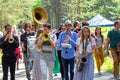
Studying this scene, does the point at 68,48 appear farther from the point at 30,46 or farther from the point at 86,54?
the point at 86,54

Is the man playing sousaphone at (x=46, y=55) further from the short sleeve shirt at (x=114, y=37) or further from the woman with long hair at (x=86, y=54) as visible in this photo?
the short sleeve shirt at (x=114, y=37)

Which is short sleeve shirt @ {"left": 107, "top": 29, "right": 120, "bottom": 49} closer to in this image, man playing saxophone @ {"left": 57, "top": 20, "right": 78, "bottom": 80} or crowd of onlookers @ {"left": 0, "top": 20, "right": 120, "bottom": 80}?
crowd of onlookers @ {"left": 0, "top": 20, "right": 120, "bottom": 80}

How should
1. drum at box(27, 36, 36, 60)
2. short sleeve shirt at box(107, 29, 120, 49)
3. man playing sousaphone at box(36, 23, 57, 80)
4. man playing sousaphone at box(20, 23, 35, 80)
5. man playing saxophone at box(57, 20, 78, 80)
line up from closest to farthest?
man playing sousaphone at box(36, 23, 57, 80), man playing saxophone at box(57, 20, 78, 80), drum at box(27, 36, 36, 60), man playing sousaphone at box(20, 23, 35, 80), short sleeve shirt at box(107, 29, 120, 49)

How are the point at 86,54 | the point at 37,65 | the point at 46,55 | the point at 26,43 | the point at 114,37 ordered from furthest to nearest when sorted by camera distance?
the point at 114,37
the point at 26,43
the point at 37,65
the point at 46,55
the point at 86,54

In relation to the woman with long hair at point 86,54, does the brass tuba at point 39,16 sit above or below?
above

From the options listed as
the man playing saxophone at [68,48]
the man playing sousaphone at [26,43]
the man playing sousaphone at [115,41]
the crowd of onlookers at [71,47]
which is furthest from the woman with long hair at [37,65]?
the man playing sousaphone at [115,41]

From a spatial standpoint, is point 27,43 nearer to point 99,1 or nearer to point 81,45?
point 81,45

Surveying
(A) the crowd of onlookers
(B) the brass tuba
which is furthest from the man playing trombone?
(B) the brass tuba

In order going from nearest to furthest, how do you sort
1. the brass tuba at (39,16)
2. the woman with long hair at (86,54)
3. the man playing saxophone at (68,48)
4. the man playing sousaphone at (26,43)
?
the woman with long hair at (86,54) < the brass tuba at (39,16) < the man playing saxophone at (68,48) < the man playing sousaphone at (26,43)

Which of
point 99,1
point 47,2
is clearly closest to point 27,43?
point 47,2

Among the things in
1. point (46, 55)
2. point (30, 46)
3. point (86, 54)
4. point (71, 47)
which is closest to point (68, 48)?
point (71, 47)

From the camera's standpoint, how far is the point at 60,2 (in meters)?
80.8

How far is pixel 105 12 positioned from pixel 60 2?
16236 mm

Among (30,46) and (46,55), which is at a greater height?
(30,46)
